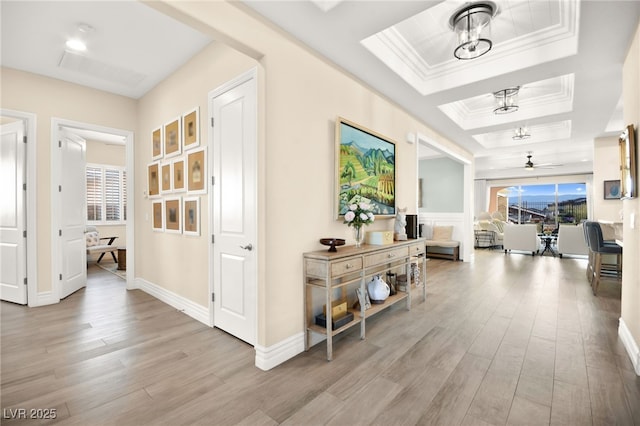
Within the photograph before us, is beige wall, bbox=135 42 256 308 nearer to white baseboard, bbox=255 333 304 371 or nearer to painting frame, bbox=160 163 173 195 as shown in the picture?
painting frame, bbox=160 163 173 195

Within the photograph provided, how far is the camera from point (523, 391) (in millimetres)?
1948

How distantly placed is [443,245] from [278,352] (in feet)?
19.3

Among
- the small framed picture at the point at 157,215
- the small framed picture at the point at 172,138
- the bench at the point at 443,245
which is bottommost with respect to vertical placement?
the bench at the point at 443,245

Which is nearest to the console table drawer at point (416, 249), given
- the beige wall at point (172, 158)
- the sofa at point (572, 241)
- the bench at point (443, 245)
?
the beige wall at point (172, 158)

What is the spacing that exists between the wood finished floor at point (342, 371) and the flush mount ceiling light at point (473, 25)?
2634mm

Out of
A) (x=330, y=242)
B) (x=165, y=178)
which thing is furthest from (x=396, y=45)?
(x=165, y=178)

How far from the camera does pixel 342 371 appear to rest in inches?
86.7

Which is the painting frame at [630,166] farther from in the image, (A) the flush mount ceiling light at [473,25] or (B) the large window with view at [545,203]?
(B) the large window with view at [545,203]

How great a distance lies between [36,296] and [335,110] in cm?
432

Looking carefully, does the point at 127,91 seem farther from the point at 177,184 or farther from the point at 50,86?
the point at 177,184

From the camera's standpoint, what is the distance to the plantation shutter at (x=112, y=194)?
7113 millimetres

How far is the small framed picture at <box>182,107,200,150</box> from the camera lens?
10.8 feet

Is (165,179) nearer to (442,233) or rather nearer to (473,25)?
(473,25)

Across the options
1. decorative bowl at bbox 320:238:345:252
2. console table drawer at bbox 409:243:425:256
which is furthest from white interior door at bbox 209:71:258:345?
console table drawer at bbox 409:243:425:256
